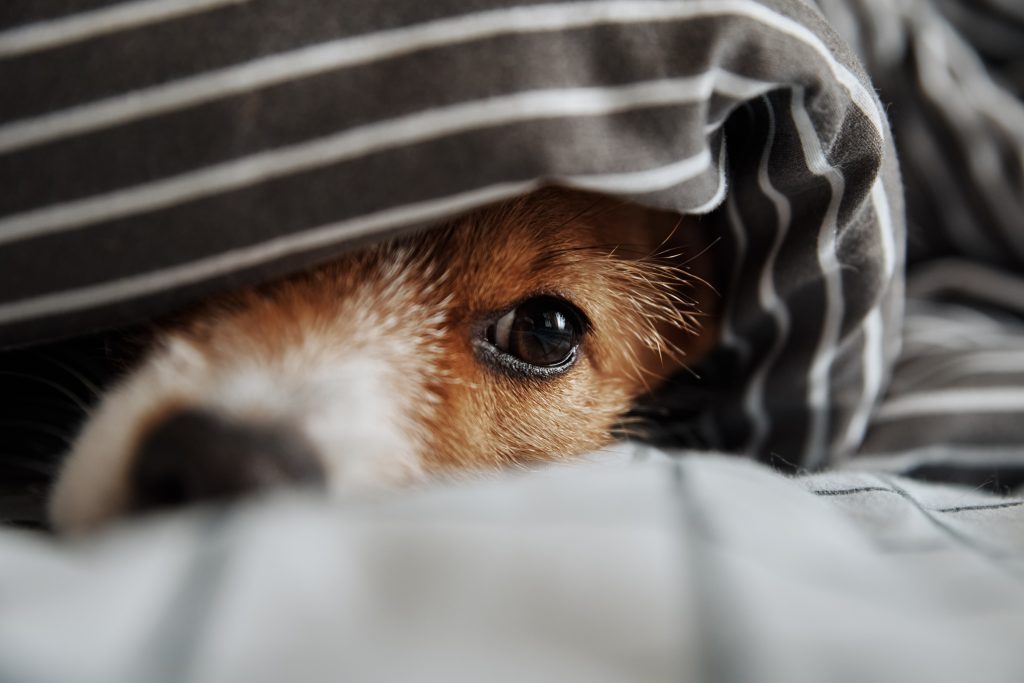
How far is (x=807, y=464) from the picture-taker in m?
1.17

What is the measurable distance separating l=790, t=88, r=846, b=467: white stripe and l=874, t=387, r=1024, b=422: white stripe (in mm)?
132

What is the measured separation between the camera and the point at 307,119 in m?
0.70

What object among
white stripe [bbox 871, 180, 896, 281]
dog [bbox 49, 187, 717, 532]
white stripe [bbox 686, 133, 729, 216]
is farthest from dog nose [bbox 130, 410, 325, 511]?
white stripe [bbox 871, 180, 896, 281]

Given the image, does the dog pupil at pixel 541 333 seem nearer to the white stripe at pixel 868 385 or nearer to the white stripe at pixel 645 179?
the white stripe at pixel 645 179

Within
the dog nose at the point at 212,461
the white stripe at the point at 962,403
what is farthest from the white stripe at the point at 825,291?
the dog nose at the point at 212,461

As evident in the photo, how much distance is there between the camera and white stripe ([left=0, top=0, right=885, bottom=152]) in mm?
688

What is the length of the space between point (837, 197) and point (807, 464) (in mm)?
468

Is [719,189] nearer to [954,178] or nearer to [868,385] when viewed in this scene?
[868,385]

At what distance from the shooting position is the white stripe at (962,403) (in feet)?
3.79

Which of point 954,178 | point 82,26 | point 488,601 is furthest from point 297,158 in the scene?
point 954,178

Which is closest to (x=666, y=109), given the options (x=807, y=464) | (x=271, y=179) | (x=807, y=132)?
(x=807, y=132)

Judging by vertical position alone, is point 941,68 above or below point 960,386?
above

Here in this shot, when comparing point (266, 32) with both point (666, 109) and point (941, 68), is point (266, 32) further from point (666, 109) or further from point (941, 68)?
point (941, 68)

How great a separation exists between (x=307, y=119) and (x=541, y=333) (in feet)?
1.51
